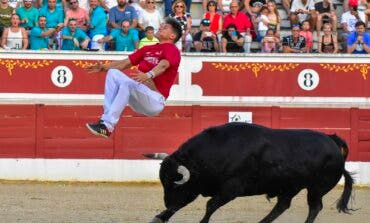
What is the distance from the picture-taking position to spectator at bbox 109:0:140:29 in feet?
48.3

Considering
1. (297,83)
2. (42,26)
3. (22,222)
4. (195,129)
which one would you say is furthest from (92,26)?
(22,222)

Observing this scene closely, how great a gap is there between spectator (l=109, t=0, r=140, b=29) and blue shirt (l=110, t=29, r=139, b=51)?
3.3 inches

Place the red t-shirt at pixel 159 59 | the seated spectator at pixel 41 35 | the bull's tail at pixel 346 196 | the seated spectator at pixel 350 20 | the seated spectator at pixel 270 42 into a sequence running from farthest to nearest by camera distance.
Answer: the seated spectator at pixel 350 20 → the seated spectator at pixel 270 42 → the seated spectator at pixel 41 35 → the bull's tail at pixel 346 196 → the red t-shirt at pixel 159 59

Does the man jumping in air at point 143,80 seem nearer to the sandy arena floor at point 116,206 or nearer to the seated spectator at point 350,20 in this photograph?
the sandy arena floor at point 116,206

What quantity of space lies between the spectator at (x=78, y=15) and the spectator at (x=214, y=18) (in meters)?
1.73

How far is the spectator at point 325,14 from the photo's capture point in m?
15.2

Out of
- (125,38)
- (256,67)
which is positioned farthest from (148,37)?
(256,67)

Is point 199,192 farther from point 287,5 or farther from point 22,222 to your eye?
point 287,5

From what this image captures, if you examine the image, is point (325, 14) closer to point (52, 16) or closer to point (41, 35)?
point (52, 16)

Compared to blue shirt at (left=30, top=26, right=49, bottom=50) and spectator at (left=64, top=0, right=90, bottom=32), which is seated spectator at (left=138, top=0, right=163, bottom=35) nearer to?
spectator at (left=64, top=0, right=90, bottom=32)

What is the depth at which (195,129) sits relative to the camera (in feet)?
49.6

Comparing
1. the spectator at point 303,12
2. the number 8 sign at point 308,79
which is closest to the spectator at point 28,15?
the spectator at point 303,12

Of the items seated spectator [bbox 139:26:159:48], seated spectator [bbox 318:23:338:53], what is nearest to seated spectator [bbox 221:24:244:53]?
seated spectator [bbox 139:26:159:48]

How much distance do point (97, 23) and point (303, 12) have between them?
9.96 ft
